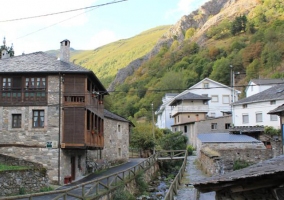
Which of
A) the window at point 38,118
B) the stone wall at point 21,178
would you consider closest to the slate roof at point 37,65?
the window at point 38,118

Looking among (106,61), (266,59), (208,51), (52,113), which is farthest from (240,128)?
(106,61)

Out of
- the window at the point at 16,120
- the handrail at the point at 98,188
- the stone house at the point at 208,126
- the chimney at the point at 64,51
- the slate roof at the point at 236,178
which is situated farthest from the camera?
the stone house at the point at 208,126

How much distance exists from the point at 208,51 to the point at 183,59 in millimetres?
8236

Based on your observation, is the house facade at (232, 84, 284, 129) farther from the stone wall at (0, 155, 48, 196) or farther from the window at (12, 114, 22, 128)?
the stone wall at (0, 155, 48, 196)

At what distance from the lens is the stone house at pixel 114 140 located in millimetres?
36744

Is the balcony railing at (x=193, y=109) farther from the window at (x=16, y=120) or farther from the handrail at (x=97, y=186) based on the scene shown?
the window at (x=16, y=120)

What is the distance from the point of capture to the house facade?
3938 cm

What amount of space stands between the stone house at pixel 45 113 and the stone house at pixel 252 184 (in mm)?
18694

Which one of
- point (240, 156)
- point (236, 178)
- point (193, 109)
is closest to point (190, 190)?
point (240, 156)

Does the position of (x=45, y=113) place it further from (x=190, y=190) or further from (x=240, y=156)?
(x=240, y=156)

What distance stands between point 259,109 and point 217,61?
58.4 meters

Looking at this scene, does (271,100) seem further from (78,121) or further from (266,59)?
(266,59)

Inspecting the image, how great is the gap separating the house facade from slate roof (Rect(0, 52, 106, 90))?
2188 cm

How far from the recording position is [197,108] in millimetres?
56344
